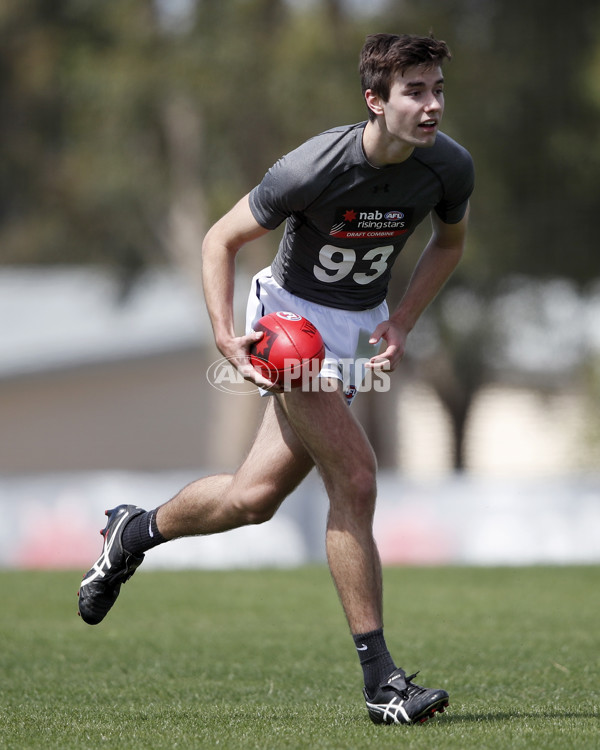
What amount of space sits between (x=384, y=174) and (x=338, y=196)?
205 millimetres

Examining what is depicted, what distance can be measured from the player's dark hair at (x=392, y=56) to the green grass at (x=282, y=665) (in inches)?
94.2

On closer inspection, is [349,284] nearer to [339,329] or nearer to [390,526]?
[339,329]

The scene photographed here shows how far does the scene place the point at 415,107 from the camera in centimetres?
480

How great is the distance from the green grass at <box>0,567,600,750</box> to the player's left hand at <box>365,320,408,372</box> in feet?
4.62

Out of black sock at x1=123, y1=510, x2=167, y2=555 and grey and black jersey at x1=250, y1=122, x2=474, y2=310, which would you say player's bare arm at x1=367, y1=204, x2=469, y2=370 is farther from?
black sock at x1=123, y1=510, x2=167, y2=555

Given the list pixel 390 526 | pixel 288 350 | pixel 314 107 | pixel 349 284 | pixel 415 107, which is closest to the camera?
pixel 415 107

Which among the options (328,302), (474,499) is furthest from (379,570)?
(474,499)

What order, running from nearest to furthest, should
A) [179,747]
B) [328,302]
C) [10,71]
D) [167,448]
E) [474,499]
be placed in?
[179,747], [328,302], [474,499], [167,448], [10,71]

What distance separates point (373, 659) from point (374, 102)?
85.2 inches

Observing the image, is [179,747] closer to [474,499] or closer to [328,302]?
[328,302]

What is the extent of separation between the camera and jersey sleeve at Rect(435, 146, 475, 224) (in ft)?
16.9

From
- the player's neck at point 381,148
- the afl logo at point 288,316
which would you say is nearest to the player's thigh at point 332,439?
the afl logo at point 288,316

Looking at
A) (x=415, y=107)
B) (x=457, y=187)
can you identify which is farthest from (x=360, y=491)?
(x=415, y=107)

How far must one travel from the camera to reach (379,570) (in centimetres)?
509
